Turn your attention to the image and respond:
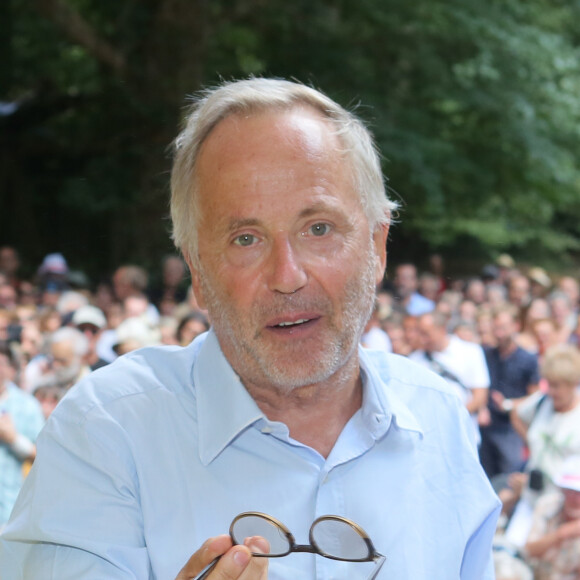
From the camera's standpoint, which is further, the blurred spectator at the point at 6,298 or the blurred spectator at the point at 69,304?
the blurred spectator at the point at 6,298

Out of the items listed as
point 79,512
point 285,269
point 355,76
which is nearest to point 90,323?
point 285,269

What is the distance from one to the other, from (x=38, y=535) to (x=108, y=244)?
14887mm

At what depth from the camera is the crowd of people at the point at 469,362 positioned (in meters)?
4.56

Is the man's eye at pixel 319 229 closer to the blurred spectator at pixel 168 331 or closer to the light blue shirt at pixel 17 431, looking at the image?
the light blue shirt at pixel 17 431

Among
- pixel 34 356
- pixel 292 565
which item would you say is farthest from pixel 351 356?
pixel 34 356

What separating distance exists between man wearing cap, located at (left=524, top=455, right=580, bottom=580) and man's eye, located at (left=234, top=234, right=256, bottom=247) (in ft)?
10.7

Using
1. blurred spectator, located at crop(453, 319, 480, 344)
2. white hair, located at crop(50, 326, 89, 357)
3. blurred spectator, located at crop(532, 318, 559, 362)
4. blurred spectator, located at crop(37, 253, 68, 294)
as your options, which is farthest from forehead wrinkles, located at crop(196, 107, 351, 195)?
blurred spectator, located at crop(37, 253, 68, 294)

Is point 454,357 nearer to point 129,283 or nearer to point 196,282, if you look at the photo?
point 129,283

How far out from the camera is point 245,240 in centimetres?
164

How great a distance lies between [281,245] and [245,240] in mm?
69

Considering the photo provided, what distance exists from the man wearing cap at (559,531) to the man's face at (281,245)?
10.2 feet

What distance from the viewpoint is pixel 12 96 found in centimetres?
1761

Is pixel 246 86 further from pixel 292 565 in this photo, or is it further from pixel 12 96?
pixel 12 96

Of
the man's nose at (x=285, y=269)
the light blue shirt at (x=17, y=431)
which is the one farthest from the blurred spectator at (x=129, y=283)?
the man's nose at (x=285, y=269)
